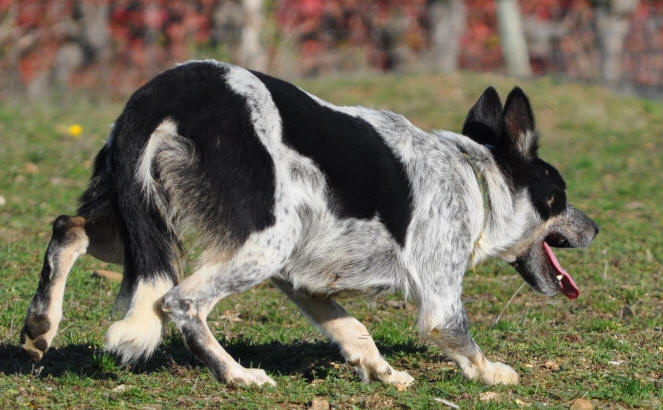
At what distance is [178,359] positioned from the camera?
17.9 ft

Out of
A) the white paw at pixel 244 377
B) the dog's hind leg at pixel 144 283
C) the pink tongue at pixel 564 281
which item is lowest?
the white paw at pixel 244 377

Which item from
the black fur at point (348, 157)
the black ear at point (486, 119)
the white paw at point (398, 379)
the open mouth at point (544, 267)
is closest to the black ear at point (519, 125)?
the black ear at point (486, 119)

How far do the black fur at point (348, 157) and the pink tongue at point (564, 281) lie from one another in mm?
1312

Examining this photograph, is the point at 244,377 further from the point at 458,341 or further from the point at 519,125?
the point at 519,125

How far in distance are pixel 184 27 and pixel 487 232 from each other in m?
17.9

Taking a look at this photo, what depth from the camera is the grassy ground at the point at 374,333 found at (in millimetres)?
4793

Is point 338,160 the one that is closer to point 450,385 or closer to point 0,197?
point 450,385

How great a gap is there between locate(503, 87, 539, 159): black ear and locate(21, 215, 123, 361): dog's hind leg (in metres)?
2.25

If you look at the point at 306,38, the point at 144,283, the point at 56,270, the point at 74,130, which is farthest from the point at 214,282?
the point at 306,38

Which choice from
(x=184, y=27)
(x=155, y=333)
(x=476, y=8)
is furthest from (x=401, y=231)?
(x=476, y=8)

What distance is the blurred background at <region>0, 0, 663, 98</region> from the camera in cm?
1934

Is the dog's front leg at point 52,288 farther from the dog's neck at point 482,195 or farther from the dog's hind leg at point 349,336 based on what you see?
the dog's neck at point 482,195

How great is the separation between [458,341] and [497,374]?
26 cm

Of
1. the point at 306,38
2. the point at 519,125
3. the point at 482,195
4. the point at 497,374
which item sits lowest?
the point at 497,374
